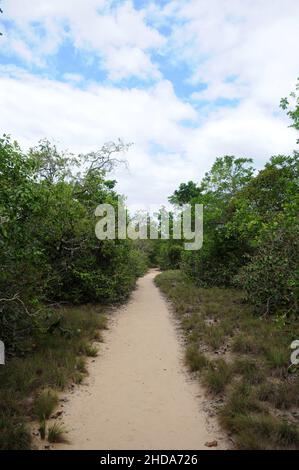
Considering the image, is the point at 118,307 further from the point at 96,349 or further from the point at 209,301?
the point at 96,349

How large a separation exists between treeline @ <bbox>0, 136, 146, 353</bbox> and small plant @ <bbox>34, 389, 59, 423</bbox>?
1424 millimetres

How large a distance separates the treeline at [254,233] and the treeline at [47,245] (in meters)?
4.73

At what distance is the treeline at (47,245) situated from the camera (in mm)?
5770

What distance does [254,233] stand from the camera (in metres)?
10.7

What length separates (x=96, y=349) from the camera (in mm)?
7156

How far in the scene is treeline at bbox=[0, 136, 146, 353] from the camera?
18.9ft

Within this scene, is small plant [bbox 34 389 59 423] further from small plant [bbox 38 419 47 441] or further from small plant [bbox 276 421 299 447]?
small plant [bbox 276 421 299 447]

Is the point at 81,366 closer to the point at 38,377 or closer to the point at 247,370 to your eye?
the point at 38,377

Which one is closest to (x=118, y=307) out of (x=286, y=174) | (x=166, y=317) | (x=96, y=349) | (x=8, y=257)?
(x=166, y=317)
